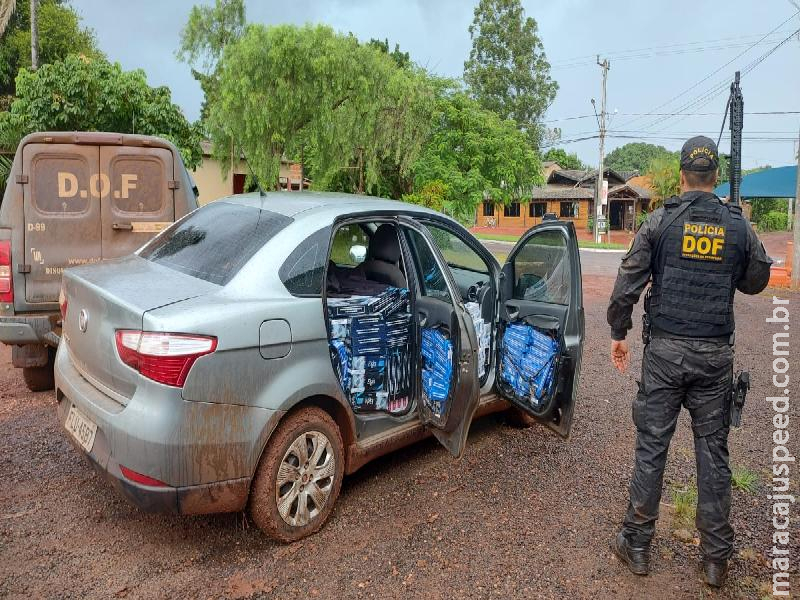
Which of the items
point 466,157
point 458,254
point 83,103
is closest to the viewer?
point 458,254

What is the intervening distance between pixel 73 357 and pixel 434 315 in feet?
6.18

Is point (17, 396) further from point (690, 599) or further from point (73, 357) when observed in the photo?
point (690, 599)

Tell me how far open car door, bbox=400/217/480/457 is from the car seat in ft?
0.54

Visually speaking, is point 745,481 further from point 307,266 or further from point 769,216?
point 769,216

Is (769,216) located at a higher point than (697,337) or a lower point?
higher

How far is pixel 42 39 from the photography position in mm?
23781

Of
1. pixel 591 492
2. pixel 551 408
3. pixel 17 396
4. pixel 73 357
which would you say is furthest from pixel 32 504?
pixel 591 492

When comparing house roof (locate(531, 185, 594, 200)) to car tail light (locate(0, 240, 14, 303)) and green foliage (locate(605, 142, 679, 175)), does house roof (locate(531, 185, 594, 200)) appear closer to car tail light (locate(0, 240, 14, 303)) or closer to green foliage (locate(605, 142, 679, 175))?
car tail light (locate(0, 240, 14, 303))

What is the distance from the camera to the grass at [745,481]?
12.5ft

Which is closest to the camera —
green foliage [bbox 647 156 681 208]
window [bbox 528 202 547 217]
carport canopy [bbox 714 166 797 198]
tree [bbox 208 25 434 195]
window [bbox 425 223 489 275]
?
window [bbox 425 223 489 275]

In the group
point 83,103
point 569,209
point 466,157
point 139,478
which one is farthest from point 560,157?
point 139,478

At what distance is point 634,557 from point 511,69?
48064 millimetres

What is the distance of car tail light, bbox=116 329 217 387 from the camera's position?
260cm

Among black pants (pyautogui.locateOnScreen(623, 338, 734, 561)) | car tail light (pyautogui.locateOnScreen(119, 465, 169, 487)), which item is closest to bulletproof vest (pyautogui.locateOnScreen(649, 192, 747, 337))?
black pants (pyautogui.locateOnScreen(623, 338, 734, 561))
